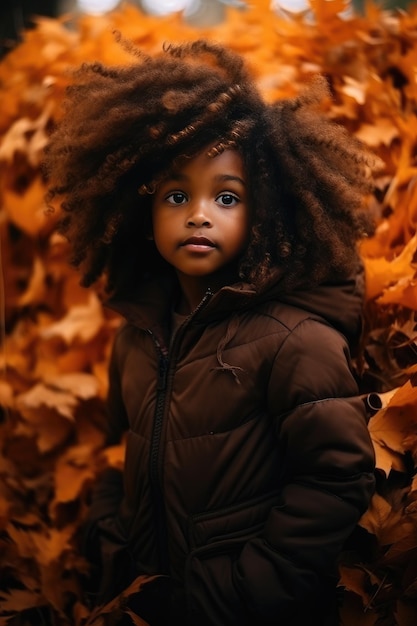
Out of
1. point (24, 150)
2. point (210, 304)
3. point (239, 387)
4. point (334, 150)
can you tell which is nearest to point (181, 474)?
point (239, 387)

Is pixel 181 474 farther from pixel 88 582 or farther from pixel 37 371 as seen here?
pixel 37 371

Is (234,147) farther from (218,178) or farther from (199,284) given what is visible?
(199,284)

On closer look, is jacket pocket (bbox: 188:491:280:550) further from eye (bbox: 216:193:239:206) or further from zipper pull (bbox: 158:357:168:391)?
eye (bbox: 216:193:239:206)

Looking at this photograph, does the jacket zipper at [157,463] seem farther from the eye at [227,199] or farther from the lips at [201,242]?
the eye at [227,199]

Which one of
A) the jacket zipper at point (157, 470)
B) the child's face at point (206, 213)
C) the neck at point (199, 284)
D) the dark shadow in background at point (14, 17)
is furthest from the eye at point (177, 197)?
the dark shadow in background at point (14, 17)

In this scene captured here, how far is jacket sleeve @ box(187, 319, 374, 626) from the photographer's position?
59.4 inches

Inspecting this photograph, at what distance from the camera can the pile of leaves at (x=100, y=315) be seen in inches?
67.7

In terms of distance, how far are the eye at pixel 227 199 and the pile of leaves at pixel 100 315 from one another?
45 centimetres

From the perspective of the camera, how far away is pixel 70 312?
2.62 metres

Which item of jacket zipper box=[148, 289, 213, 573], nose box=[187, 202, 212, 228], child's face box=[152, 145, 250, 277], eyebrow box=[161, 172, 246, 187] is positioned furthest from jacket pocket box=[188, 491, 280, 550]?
eyebrow box=[161, 172, 246, 187]

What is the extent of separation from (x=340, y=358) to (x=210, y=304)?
35 centimetres

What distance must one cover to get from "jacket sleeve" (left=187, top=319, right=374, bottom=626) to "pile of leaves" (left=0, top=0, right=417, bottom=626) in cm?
15

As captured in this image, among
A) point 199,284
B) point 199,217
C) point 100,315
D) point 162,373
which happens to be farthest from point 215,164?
point 100,315

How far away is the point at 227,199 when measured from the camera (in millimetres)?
1631
